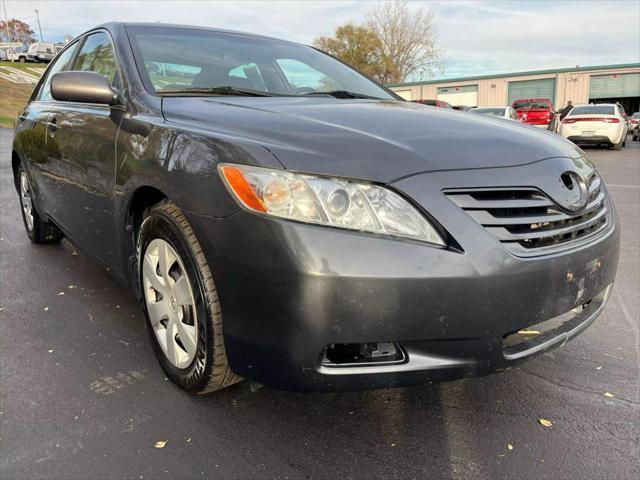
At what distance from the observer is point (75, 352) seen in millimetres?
2633

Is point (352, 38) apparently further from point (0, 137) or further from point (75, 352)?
point (75, 352)

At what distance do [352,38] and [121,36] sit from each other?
49870 mm

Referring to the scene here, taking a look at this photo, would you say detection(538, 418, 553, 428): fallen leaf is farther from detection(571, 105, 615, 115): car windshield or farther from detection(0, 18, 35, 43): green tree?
detection(0, 18, 35, 43): green tree

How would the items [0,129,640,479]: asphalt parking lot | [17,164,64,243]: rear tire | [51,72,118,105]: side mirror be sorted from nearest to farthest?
[0,129,640,479]: asphalt parking lot
[51,72,118,105]: side mirror
[17,164,64,243]: rear tire

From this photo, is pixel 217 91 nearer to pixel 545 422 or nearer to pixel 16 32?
pixel 545 422

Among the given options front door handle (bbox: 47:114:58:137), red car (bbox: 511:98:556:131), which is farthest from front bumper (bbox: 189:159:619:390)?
red car (bbox: 511:98:556:131)

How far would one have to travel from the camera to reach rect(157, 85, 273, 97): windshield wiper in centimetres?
253

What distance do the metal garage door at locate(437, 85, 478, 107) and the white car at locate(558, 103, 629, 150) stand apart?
81.1 ft

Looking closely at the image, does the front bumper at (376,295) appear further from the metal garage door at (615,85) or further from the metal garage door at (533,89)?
the metal garage door at (615,85)

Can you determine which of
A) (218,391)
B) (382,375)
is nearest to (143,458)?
(218,391)

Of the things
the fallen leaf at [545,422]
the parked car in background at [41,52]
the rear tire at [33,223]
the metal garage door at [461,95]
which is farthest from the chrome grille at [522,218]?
the parked car in background at [41,52]

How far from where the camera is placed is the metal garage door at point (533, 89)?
120 ft

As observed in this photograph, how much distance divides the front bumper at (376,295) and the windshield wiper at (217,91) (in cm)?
102

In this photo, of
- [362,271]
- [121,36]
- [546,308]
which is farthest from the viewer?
[121,36]
